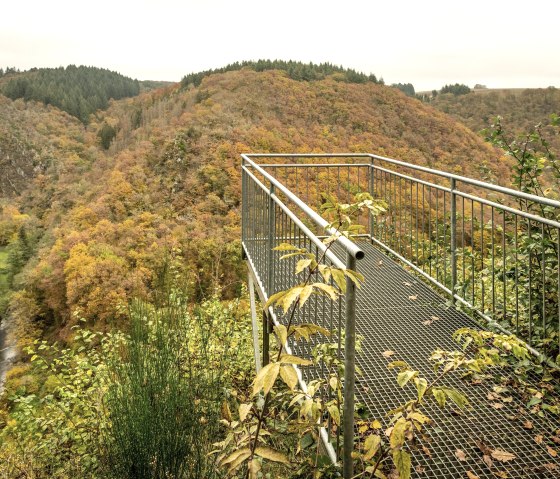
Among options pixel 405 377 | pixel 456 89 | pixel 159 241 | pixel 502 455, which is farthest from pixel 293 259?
pixel 456 89

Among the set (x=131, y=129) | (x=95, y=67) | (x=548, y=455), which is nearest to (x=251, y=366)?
(x=548, y=455)

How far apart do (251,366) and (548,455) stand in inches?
193

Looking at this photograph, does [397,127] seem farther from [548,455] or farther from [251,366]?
[548,455]

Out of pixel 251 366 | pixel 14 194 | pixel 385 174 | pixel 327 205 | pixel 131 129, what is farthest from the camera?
pixel 14 194

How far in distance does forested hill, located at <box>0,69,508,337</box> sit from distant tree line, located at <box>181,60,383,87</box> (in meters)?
2.01

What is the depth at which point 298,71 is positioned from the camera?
62.2 meters

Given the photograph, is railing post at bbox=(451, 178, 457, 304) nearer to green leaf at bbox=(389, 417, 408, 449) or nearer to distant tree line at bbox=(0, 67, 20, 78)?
green leaf at bbox=(389, 417, 408, 449)

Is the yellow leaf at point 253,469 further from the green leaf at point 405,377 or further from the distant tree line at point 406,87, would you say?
the distant tree line at point 406,87

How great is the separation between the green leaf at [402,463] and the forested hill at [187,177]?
17.8 m

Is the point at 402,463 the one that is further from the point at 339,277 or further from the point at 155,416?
the point at 155,416

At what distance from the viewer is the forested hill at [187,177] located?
28.4 meters

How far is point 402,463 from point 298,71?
65518mm

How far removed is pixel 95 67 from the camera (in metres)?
118

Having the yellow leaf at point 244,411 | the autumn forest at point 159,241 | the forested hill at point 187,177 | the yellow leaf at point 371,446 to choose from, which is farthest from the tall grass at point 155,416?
the forested hill at point 187,177
